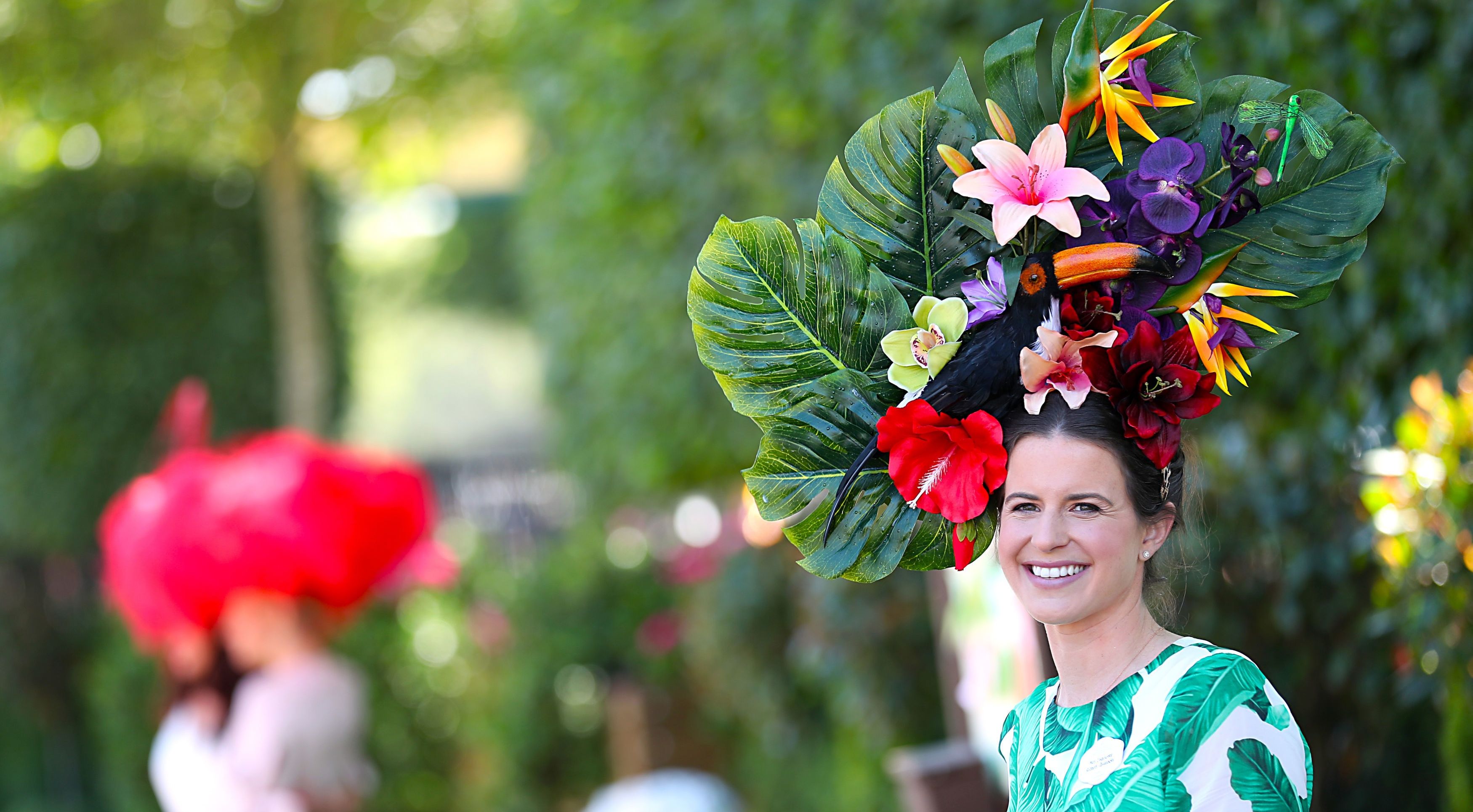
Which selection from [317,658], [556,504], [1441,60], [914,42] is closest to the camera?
[1441,60]

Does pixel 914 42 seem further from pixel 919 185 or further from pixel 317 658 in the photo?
pixel 317 658

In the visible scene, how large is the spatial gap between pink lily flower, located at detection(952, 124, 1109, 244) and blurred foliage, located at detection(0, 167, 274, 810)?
25.6ft

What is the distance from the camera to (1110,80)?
1.29 metres

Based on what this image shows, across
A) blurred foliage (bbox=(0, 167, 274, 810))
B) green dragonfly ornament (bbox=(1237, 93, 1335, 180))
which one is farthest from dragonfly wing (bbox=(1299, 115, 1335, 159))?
blurred foliage (bbox=(0, 167, 274, 810))

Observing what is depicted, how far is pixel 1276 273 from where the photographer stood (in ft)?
4.36

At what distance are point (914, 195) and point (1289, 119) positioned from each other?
1.24 ft

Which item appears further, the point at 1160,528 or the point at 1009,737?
the point at 1009,737

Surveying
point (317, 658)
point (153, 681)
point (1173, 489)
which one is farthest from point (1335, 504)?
point (153, 681)

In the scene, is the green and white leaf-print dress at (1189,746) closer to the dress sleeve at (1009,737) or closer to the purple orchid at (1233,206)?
the dress sleeve at (1009,737)

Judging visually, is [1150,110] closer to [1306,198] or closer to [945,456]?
[1306,198]

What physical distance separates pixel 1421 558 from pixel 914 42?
70.9 inches

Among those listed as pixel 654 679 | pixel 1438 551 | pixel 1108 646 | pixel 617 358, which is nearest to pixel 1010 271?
pixel 1108 646

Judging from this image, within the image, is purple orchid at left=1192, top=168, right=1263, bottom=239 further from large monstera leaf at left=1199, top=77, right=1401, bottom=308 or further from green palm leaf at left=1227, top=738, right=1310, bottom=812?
green palm leaf at left=1227, top=738, right=1310, bottom=812

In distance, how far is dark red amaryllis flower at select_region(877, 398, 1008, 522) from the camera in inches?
52.9
